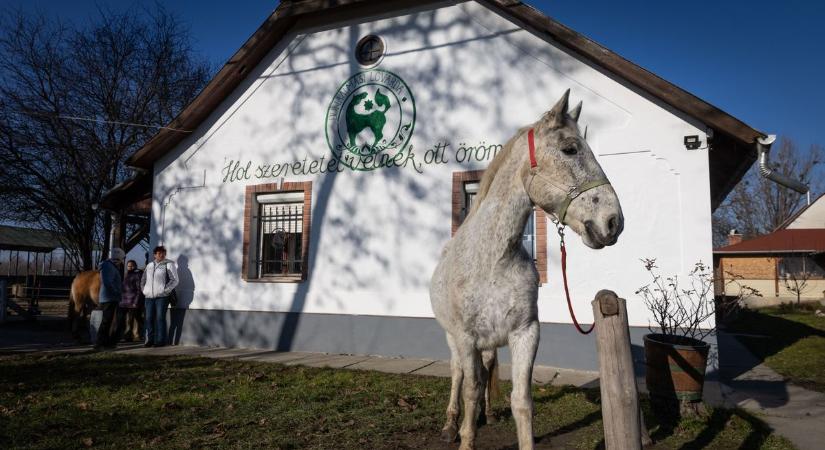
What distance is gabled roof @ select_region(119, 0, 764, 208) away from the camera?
22.7 feet

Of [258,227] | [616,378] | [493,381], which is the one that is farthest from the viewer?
[258,227]

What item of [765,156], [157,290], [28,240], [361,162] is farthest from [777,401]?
[28,240]

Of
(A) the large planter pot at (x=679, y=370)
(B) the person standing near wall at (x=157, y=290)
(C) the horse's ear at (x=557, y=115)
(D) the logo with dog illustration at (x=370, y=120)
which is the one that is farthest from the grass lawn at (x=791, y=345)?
(B) the person standing near wall at (x=157, y=290)

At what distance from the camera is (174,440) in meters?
4.18

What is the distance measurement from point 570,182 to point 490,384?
2462 millimetres

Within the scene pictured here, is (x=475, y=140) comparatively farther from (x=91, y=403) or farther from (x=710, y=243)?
(x=91, y=403)

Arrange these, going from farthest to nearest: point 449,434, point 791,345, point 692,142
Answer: point 791,345
point 692,142
point 449,434

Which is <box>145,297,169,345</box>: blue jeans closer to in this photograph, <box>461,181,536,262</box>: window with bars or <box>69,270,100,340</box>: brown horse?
<box>69,270,100,340</box>: brown horse

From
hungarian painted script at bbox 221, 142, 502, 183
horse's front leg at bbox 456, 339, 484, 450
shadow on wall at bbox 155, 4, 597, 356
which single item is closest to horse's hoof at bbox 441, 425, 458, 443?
horse's front leg at bbox 456, 339, 484, 450

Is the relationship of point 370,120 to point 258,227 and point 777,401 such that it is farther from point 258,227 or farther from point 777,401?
point 777,401

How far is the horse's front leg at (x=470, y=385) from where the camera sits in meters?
3.29

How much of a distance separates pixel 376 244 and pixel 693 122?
5.23 meters

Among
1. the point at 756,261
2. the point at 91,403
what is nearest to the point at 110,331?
the point at 91,403

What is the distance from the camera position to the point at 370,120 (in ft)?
30.7
